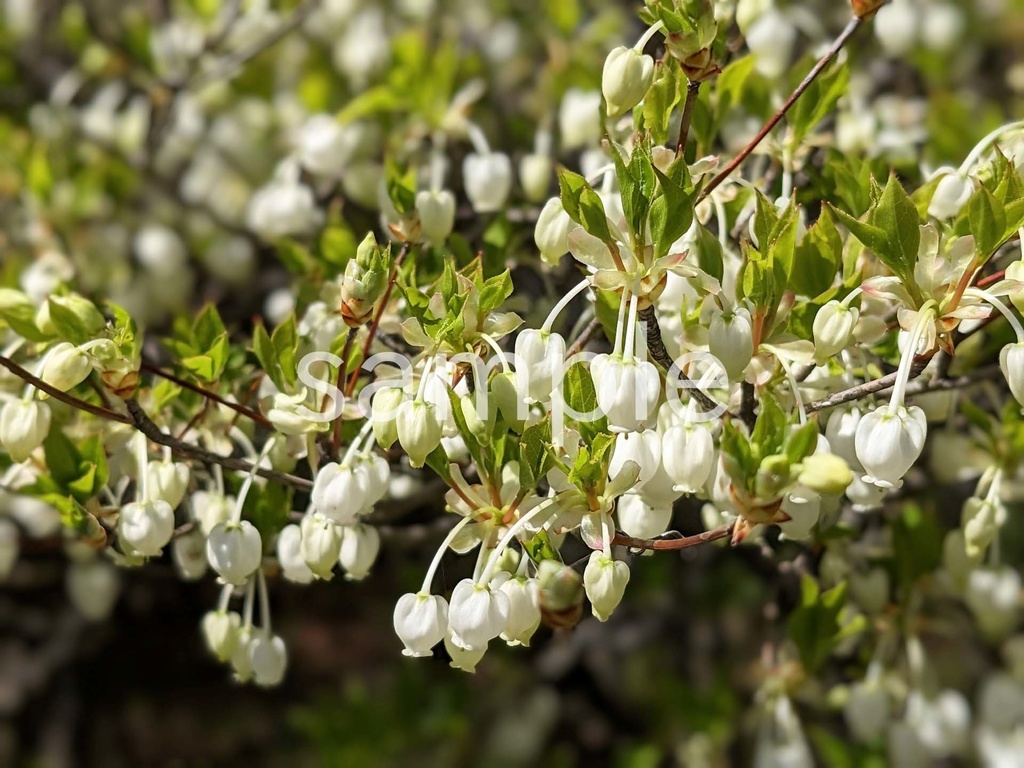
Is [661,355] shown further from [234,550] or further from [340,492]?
[234,550]

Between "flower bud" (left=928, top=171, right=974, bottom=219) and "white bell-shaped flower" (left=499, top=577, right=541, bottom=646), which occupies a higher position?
"flower bud" (left=928, top=171, right=974, bottom=219)

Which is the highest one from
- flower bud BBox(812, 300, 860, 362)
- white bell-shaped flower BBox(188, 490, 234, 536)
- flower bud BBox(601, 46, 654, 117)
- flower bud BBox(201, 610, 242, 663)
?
flower bud BBox(601, 46, 654, 117)

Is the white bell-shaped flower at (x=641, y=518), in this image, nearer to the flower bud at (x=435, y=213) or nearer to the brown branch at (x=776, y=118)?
the brown branch at (x=776, y=118)

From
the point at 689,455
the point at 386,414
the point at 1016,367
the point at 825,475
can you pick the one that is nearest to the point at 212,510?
the point at 386,414

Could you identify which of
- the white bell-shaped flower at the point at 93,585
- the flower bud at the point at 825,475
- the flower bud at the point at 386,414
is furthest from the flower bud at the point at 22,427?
the white bell-shaped flower at the point at 93,585

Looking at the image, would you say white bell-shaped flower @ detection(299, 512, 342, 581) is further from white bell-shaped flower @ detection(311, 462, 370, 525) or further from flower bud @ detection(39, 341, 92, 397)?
flower bud @ detection(39, 341, 92, 397)

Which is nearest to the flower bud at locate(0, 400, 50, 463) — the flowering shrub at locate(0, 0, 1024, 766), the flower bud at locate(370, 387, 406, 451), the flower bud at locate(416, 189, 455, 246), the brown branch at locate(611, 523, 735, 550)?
the flowering shrub at locate(0, 0, 1024, 766)
